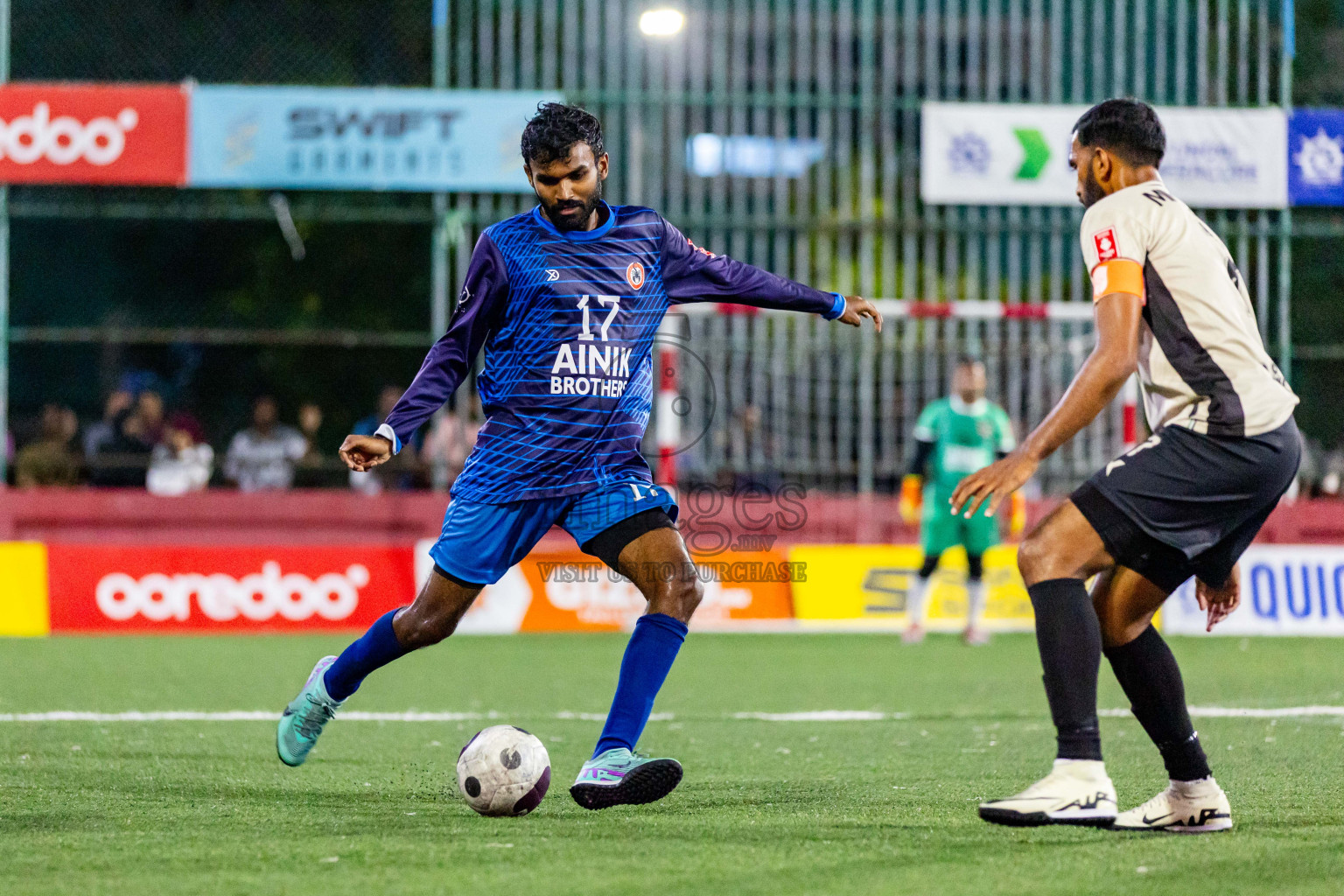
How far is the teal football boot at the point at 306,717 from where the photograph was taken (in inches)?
222

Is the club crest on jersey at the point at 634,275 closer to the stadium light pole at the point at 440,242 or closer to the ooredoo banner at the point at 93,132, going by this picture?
the stadium light pole at the point at 440,242

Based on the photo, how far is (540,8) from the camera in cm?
1602

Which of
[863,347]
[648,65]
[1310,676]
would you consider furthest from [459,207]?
[1310,676]

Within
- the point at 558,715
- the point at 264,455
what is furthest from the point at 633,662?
the point at 264,455

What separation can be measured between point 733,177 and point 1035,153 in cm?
271

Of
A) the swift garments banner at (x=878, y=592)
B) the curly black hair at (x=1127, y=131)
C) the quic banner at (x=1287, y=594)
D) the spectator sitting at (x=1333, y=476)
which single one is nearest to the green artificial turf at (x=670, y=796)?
the curly black hair at (x=1127, y=131)

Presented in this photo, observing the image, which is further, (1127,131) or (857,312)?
(857,312)

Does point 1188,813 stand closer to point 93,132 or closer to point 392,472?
point 392,472

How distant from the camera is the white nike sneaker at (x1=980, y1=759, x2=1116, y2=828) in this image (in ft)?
14.9

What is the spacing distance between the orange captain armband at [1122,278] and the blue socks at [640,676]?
5.57ft

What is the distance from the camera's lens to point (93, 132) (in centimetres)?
1471

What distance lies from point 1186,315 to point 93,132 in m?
12.3

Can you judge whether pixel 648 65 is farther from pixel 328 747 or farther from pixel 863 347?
pixel 328 747

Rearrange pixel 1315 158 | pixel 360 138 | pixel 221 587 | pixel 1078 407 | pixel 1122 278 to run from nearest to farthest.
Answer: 1. pixel 1078 407
2. pixel 1122 278
3. pixel 221 587
4. pixel 360 138
5. pixel 1315 158
